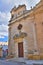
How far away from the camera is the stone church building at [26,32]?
15.3 meters

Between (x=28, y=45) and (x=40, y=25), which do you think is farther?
(x=28, y=45)

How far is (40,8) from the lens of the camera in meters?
15.3

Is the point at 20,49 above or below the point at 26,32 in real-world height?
below

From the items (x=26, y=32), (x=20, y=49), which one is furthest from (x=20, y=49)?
(x=26, y=32)

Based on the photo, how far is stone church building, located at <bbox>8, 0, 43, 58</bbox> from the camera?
15258 millimetres

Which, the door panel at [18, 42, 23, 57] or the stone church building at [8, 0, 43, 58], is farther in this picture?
the door panel at [18, 42, 23, 57]

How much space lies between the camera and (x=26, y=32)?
55.4 feet

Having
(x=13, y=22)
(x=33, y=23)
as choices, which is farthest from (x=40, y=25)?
(x=13, y=22)

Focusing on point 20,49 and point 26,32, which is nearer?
point 26,32

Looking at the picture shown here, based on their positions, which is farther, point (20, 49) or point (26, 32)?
point (20, 49)

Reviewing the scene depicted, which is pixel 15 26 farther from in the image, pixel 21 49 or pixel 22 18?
pixel 21 49

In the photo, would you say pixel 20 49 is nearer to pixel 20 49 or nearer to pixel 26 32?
pixel 20 49

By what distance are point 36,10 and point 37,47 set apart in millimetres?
4156

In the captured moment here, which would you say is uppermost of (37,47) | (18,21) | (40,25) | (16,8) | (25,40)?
(16,8)
